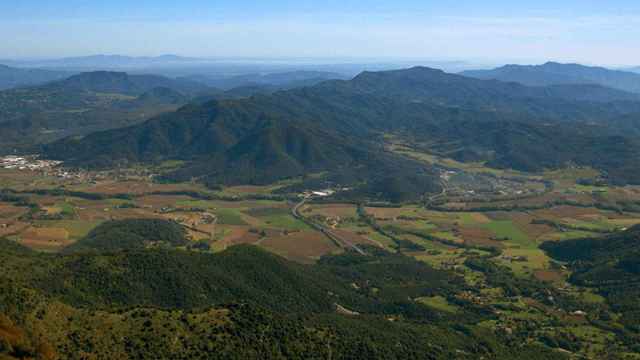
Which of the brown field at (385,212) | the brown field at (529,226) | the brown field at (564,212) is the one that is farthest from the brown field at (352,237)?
the brown field at (564,212)

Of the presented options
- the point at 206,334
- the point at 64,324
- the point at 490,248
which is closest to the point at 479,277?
the point at 490,248

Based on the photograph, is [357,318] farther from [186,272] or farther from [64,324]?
[64,324]

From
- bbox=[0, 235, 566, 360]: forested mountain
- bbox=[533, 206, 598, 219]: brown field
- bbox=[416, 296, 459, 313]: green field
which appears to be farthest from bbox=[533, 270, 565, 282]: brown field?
bbox=[533, 206, 598, 219]: brown field

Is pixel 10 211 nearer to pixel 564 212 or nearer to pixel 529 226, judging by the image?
pixel 529 226

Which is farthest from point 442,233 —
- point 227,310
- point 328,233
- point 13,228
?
point 13,228

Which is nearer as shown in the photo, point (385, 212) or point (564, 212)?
point (564, 212)
